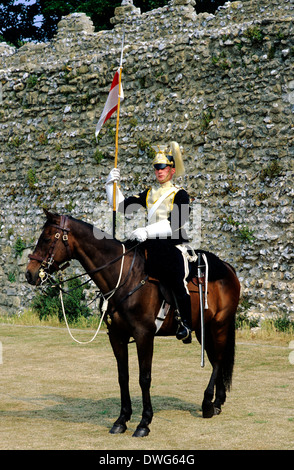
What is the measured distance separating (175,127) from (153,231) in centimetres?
821

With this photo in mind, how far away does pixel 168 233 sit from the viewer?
7.71 meters

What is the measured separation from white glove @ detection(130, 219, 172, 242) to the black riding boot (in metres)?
0.67

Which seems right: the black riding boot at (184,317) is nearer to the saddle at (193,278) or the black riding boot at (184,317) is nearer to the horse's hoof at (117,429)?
the saddle at (193,278)

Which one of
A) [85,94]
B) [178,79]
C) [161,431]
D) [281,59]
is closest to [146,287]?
[161,431]

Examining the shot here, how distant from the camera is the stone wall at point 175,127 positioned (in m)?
13.9

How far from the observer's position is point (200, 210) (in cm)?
1487

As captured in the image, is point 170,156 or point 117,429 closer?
point 117,429

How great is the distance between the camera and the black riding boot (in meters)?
7.74

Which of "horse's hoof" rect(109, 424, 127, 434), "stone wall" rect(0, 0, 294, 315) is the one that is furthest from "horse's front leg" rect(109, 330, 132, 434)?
"stone wall" rect(0, 0, 294, 315)

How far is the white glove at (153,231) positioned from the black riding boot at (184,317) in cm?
67

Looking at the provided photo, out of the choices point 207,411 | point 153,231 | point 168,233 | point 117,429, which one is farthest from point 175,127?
point 117,429

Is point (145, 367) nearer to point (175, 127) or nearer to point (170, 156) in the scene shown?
point (170, 156)

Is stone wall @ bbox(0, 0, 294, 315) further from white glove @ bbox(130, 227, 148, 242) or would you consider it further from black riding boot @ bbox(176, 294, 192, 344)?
white glove @ bbox(130, 227, 148, 242)

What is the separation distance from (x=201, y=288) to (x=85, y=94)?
9.96 metres
